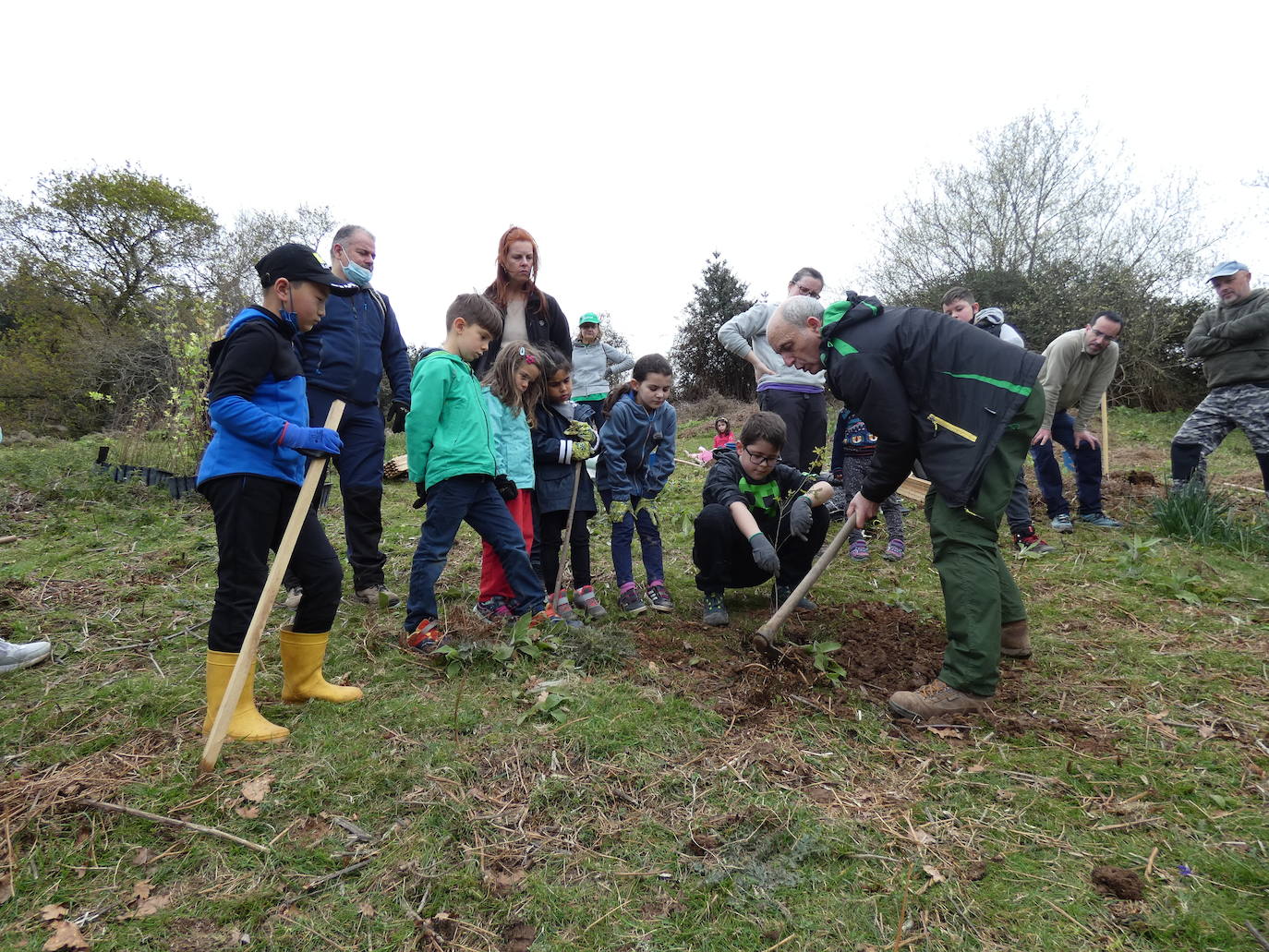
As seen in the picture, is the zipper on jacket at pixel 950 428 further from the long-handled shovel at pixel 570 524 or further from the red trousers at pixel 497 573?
the red trousers at pixel 497 573

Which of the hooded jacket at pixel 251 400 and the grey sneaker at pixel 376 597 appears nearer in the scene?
the hooded jacket at pixel 251 400

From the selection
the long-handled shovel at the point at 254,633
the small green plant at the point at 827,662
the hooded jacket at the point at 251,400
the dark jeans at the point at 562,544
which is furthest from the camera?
the dark jeans at the point at 562,544

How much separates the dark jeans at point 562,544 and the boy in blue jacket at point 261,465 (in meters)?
1.71

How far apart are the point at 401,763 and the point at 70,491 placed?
305 inches

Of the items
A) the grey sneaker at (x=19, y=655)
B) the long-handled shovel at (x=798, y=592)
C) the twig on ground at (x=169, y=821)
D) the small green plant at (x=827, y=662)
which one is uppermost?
the long-handled shovel at (x=798, y=592)

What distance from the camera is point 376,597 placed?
168 inches

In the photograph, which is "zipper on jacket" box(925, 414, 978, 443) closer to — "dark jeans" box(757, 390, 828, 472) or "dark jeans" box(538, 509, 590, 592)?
"dark jeans" box(757, 390, 828, 472)

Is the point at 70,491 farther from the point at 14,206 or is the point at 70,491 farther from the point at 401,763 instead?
the point at 14,206

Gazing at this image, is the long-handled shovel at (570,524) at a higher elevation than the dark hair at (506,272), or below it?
below

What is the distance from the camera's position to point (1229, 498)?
6406mm

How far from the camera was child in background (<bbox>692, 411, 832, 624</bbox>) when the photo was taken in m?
3.90

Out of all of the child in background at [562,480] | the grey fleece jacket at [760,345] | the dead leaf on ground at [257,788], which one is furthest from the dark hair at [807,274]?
the dead leaf on ground at [257,788]

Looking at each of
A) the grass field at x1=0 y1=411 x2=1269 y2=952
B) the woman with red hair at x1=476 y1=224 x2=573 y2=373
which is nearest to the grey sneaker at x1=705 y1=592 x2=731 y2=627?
the grass field at x1=0 y1=411 x2=1269 y2=952

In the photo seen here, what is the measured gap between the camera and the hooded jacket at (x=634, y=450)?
424cm
